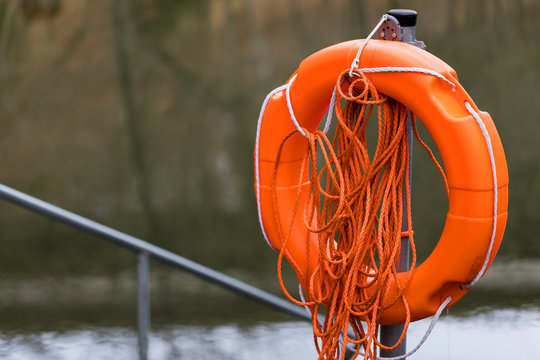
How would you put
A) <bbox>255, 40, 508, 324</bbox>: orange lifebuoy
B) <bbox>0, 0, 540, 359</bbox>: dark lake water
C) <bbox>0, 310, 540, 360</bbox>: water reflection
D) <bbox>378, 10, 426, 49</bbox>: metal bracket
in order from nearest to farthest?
<bbox>255, 40, 508, 324</bbox>: orange lifebuoy → <bbox>378, 10, 426, 49</bbox>: metal bracket → <bbox>0, 310, 540, 360</bbox>: water reflection → <bbox>0, 0, 540, 359</bbox>: dark lake water

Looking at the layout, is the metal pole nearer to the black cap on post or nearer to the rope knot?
the rope knot

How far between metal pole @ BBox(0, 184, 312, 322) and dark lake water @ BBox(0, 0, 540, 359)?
5.57 feet

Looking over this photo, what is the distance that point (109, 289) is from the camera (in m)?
3.20

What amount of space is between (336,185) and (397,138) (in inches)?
5.7

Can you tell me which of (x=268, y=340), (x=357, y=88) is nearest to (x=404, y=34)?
(x=357, y=88)

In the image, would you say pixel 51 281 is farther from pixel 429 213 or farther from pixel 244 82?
pixel 429 213

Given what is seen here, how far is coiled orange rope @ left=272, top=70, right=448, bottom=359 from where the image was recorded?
1.37m

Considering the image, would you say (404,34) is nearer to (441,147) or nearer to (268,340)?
(441,147)

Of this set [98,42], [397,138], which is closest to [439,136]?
[397,138]

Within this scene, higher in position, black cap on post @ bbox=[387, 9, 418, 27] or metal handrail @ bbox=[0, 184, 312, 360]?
black cap on post @ bbox=[387, 9, 418, 27]

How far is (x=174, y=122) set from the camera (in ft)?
11.1

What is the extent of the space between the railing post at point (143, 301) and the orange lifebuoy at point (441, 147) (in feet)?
1.13

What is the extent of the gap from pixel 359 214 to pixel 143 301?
17.1 inches

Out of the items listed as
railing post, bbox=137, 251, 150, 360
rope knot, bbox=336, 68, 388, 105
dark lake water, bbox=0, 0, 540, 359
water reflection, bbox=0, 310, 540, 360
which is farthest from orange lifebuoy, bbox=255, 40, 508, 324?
dark lake water, bbox=0, 0, 540, 359
